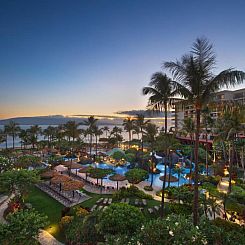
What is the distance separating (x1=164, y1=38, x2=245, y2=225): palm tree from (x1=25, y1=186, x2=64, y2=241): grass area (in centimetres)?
1062

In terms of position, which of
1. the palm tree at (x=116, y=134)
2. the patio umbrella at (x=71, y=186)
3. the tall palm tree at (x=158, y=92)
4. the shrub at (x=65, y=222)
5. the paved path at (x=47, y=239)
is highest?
the tall palm tree at (x=158, y=92)

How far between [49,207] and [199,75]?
18.0 meters

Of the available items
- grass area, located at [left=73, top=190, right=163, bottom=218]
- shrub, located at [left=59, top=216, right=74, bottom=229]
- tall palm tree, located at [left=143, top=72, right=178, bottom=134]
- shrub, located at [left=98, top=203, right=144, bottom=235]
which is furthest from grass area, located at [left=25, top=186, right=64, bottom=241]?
tall palm tree, located at [left=143, top=72, right=178, bottom=134]

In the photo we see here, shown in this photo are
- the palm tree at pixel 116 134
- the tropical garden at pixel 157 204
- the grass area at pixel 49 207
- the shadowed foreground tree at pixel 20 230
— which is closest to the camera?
the tropical garden at pixel 157 204

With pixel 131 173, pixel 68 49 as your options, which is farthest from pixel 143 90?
pixel 68 49

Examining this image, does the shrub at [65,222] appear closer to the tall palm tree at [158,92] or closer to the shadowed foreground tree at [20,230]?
the shadowed foreground tree at [20,230]

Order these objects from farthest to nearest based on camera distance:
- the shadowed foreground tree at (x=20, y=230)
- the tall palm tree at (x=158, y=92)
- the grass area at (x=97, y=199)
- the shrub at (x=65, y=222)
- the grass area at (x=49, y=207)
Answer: the grass area at (x=97, y=199) < the grass area at (x=49, y=207) < the shrub at (x=65, y=222) < the tall palm tree at (x=158, y=92) < the shadowed foreground tree at (x=20, y=230)

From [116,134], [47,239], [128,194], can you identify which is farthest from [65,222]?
[116,134]

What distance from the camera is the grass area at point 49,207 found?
46.7 feet

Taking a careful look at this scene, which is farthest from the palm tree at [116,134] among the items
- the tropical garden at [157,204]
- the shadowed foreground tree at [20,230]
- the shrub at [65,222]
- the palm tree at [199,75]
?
the shadowed foreground tree at [20,230]

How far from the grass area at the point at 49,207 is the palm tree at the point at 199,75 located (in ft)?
34.8

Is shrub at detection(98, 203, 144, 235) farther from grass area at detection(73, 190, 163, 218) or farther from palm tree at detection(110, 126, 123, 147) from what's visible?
palm tree at detection(110, 126, 123, 147)

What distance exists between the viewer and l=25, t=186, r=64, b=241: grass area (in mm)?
14247

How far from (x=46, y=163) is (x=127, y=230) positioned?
1282 inches
